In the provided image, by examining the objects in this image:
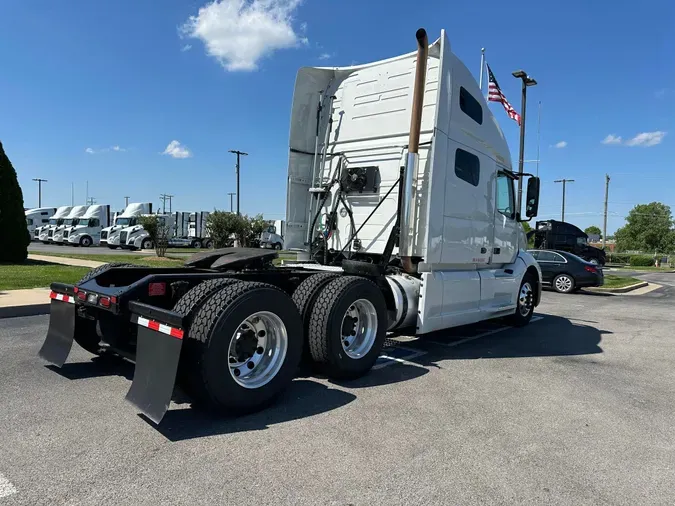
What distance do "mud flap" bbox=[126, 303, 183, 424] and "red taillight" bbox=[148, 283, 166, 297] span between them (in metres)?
0.47

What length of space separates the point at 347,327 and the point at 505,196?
4.01 m

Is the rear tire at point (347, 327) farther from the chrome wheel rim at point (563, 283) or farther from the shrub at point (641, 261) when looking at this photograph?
the shrub at point (641, 261)

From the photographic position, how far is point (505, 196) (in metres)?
7.78

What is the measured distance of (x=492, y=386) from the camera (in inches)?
202

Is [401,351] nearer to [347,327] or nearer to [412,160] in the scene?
[347,327]

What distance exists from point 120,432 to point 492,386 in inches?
141

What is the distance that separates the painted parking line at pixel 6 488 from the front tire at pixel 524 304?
7.45 m

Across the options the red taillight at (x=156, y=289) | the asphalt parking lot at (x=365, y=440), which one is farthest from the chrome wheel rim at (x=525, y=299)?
the red taillight at (x=156, y=289)

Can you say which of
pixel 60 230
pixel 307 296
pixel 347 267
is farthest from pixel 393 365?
pixel 60 230

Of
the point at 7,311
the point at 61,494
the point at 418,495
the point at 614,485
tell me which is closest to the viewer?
the point at 61,494

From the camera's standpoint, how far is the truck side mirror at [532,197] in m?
7.66

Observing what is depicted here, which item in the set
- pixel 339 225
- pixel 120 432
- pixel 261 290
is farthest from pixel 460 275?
pixel 120 432

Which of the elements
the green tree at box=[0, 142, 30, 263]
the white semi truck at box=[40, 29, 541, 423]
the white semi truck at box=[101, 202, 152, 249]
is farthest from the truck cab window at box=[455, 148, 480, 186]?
the white semi truck at box=[101, 202, 152, 249]

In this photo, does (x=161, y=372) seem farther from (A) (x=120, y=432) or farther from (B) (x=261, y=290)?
(B) (x=261, y=290)
